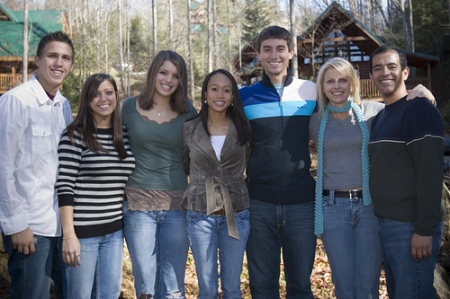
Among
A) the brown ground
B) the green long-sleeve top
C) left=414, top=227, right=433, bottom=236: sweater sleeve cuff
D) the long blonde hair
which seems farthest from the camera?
the brown ground

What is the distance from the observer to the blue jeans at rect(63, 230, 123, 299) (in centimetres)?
308

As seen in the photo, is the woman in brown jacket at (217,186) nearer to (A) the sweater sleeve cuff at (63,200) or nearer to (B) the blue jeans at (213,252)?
(B) the blue jeans at (213,252)

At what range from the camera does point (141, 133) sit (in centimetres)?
354

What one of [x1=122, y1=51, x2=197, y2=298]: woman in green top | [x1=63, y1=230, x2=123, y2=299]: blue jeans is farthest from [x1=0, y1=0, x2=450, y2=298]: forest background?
[x1=63, y1=230, x2=123, y2=299]: blue jeans

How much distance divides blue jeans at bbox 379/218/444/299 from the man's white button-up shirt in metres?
2.88

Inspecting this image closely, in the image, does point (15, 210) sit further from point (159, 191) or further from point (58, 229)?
point (159, 191)

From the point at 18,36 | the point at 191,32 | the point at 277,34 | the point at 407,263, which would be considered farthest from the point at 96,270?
the point at 191,32

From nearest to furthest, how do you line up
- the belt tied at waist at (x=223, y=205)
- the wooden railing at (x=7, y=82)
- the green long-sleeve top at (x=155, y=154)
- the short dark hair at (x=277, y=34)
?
the belt tied at waist at (x=223, y=205), the green long-sleeve top at (x=155, y=154), the short dark hair at (x=277, y=34), the wooden railing at (x=7, y=82)

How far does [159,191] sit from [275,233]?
48.9 inches

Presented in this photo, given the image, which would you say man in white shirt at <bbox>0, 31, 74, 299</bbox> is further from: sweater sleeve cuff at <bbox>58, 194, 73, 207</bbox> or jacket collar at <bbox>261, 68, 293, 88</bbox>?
jacket collar at <bbox>261, 68, 293, 88</bbox>

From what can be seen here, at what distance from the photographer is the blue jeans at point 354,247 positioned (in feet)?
11.1

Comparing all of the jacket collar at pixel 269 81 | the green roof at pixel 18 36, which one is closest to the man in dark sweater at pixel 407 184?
the jacket collar at pixel 269 81

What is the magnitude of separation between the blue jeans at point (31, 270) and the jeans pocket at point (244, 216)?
1.65 m

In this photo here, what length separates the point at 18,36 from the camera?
30.4 meters
